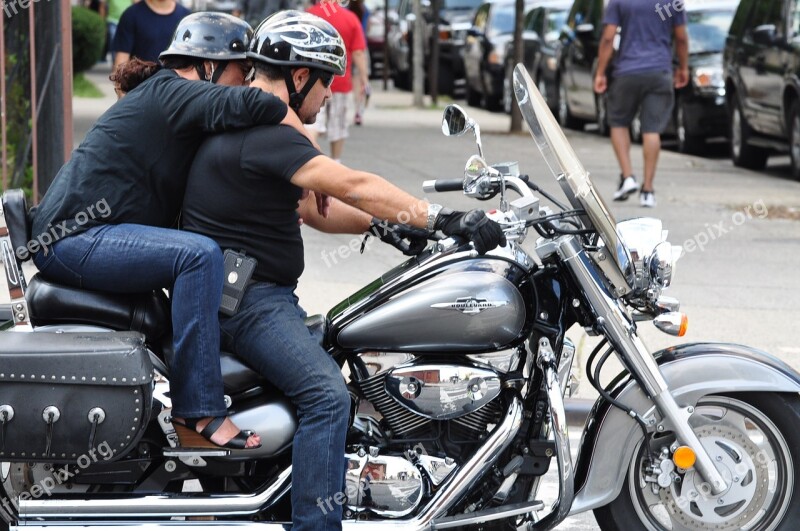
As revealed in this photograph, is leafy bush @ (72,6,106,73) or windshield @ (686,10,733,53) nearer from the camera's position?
windshield @ (686,10,733,53)

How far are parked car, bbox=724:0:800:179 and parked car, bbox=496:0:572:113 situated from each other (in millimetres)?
4546

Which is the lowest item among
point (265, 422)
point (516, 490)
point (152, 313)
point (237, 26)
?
point (516, 490)

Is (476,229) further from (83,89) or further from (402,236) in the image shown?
(83,89)

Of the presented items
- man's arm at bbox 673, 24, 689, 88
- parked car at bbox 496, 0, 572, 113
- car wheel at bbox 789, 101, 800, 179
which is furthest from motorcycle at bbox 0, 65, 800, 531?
parked car at bbox 496, 0, 572, 113

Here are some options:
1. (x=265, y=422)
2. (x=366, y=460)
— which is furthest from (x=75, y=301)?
(x=366, y=460)

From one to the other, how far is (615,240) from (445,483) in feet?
2.84

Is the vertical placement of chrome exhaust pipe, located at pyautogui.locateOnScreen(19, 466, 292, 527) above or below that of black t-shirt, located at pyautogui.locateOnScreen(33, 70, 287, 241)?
below

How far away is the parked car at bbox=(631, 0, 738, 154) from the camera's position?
49.4 ft

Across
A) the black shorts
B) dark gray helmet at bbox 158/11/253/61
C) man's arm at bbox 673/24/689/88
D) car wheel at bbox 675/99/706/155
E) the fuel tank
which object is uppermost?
dark gray helmet at bbox 158/11/253/61

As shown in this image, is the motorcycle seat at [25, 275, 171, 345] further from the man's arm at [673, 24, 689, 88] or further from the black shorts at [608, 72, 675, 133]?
the man's arm at [673, 24, 689, 88]

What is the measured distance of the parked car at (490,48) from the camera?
20375mm

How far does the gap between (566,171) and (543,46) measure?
15538mm

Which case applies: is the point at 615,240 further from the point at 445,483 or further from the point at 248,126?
the point at 248,126

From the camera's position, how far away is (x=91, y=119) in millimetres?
17297
